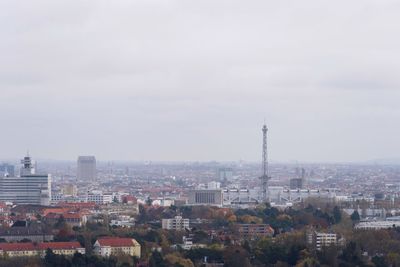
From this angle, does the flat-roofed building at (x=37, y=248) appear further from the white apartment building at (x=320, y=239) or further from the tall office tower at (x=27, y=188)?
the tall office tower at (x=27, y=188)

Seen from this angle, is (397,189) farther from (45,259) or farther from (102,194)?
(45,259)

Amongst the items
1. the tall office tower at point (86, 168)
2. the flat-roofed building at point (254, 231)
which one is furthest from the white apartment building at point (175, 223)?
the tall office tower at point (86, 168)

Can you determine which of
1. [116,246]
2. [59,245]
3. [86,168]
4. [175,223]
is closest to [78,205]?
[175,223]

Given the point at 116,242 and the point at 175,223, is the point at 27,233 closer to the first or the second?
the point at 175,223

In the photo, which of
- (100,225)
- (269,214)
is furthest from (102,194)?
(100,225)

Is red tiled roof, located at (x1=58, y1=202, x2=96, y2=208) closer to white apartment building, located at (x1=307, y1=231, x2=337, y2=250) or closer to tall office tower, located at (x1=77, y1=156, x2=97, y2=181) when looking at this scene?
white apartment building, located at (x1=307, y1=231, x2=337, y2=250)

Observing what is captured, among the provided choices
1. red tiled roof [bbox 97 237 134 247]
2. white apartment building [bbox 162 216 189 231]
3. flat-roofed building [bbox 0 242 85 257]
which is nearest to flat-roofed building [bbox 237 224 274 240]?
white apartment building [bbox 162 216 189 231]
